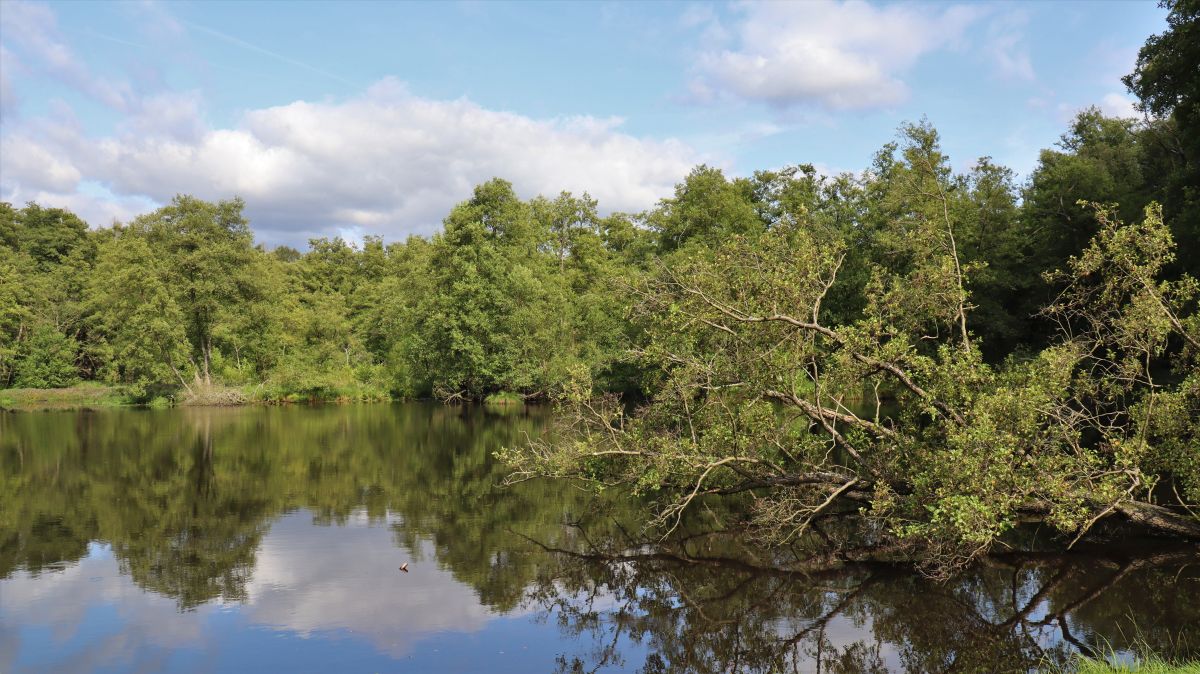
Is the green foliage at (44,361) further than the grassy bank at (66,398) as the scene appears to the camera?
Yes

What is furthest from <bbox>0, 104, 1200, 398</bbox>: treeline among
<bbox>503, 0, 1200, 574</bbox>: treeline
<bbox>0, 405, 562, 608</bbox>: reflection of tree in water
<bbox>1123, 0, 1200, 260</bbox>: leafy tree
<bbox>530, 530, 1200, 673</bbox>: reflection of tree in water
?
<bbox>530, 530, 1200, 673</bbox>: reflection of tree in water

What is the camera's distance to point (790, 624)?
11.9 metres

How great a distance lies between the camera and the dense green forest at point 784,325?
47.3 feet

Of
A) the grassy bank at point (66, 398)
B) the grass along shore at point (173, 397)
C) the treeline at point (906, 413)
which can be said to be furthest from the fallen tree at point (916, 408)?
the grassy bank at point (66, 398)

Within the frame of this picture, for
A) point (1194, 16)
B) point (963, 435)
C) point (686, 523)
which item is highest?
point (1194, 16)

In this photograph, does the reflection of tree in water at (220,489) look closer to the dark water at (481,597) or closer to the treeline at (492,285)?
the dark water at (481,597)

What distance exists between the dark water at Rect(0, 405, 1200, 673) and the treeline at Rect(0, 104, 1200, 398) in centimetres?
2155

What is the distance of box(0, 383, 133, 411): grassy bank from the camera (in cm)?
5203

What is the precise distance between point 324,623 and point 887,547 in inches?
416

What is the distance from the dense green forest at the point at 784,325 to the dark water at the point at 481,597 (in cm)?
124

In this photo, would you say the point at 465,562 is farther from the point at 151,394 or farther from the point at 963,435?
the point at 151,394

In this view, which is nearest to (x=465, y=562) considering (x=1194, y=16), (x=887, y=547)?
(x=887, y=547)

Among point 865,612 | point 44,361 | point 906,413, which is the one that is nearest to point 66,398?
point 44,361

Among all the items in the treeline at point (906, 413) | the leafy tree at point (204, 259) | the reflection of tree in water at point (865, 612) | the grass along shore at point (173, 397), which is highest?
the leafy tree at point (204, 259)
